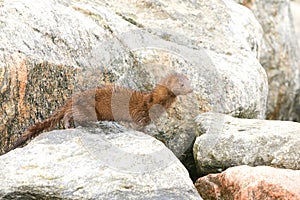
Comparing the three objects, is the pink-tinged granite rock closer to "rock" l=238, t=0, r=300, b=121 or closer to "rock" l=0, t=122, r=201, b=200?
"rock" l=0, t=122, r=201, b=200

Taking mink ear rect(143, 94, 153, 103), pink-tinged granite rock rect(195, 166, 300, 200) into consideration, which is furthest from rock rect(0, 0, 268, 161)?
pink-tinged granite rock rect(195, 166, 300, 200)

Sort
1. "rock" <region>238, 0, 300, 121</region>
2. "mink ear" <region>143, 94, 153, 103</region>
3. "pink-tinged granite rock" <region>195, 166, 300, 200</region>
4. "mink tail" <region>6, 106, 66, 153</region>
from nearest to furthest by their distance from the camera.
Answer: "pink-tinged granite rock" <region>195, 166, 300, 200</region> < "mink tail" <region>6, 106, 66, 153</region> < "mink ear" <region>143, 94, 153, 103</region> < "rock" <region>238, 0, 300, 121</region>

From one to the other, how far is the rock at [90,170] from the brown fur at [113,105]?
45cm

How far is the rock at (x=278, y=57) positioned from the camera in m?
11.7

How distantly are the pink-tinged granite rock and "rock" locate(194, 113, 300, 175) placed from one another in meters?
0.53

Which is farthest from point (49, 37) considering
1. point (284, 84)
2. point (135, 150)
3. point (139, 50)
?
point (284, 84)

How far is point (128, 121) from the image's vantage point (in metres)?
6.76

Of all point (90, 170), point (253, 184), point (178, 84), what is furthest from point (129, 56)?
point (253, 184)

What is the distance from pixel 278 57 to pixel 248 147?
5917 mm

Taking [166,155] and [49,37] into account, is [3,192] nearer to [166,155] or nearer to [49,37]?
[166,155]

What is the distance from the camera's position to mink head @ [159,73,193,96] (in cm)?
688

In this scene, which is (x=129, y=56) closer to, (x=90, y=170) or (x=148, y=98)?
(x=148, y=98)

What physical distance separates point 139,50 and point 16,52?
1743mm

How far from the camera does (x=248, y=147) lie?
20.6ft
